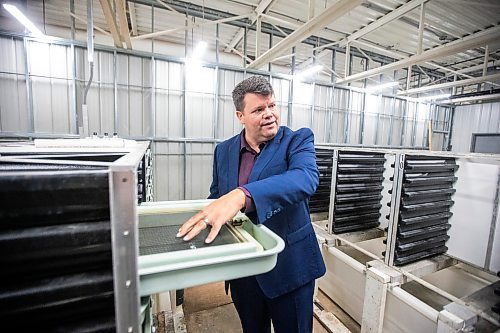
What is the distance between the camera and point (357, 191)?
2635mm

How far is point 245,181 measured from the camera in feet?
4.33

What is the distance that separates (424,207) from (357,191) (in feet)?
2.16

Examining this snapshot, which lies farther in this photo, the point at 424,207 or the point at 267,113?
the point at 424,207

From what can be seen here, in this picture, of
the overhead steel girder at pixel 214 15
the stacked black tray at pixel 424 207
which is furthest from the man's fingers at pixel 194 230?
the overhead steel girder at pixel 214 15

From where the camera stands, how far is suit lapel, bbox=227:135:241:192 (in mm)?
1313

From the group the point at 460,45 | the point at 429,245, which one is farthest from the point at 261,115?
the point at 460,45

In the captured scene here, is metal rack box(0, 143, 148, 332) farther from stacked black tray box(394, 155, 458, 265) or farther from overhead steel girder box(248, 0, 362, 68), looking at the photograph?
overhead steel girder box(248, 0, 362, 68)

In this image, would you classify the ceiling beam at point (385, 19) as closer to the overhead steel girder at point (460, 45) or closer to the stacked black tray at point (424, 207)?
the overhead steel girder at point (460, 45)

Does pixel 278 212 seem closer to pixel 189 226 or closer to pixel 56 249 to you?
pixel 189 226

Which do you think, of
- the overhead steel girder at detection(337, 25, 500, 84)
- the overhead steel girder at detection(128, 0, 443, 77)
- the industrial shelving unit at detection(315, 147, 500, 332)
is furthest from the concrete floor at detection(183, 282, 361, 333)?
the overhead steel girder at detection(128, 0, 443, 77)

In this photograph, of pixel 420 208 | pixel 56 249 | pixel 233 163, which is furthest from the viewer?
pixel 420 208

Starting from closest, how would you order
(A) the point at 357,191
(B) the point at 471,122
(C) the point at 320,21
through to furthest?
(A) the point at 357,191 → (C) the point at 320,21 → (B) the point at 471,122

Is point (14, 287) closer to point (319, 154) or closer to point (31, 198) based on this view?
point (31, 198)

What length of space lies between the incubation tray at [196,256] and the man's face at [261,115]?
0.61 m
